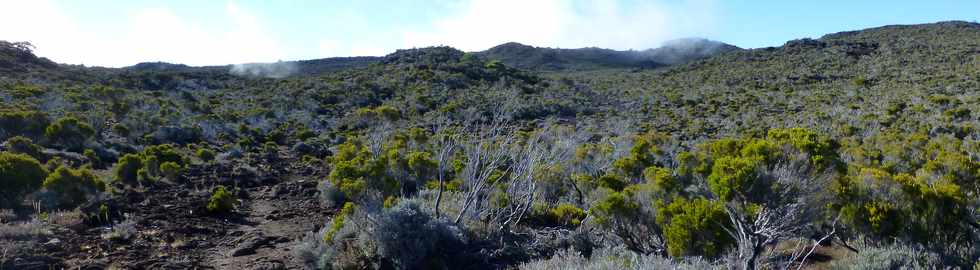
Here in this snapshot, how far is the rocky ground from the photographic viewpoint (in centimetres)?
683

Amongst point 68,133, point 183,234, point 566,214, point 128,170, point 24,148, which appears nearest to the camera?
point 183,234

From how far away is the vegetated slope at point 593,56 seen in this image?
7306 centimetres

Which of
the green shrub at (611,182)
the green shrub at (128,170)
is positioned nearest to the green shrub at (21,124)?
the green shrub at (128,170)

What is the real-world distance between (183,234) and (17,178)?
266 centimetres

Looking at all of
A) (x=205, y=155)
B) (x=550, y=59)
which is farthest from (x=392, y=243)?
(x=550, y=59)

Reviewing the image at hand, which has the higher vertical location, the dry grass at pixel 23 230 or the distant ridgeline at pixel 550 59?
the distant ridgeline at pixel 550 59

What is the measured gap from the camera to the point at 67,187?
909 centimetres

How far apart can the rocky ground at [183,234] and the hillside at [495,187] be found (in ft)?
0.16

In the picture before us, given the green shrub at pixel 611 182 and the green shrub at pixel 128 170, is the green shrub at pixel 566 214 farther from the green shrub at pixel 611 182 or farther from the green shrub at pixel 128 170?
the green shrub at pixel 128 170

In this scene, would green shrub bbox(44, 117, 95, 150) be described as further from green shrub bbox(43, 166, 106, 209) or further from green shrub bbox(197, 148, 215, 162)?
green shrub bbox(43, 166, 106, 209)

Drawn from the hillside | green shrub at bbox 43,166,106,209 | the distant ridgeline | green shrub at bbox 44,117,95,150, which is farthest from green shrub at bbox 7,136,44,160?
the distant ridgeline

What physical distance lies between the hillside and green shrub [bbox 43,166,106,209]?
3 centimetres

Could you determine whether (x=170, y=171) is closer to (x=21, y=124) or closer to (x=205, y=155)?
(x=205, y=155)

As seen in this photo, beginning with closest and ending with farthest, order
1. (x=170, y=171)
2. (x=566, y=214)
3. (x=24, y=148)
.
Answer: (x=566, y=214) → (x=170, y=171) → (x=24, y=148)
